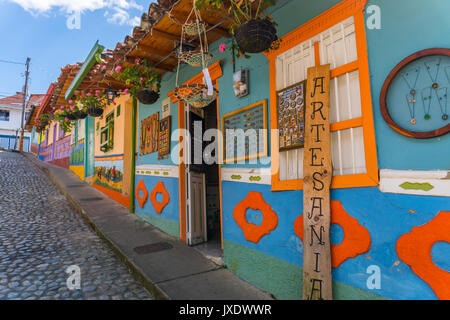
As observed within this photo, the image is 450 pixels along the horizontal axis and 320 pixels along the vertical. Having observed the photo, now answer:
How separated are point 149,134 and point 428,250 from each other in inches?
217

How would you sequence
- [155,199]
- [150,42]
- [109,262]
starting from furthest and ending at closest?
[155,199] → [150,42] → [109,262]

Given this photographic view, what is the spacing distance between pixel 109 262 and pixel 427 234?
4.03 meters

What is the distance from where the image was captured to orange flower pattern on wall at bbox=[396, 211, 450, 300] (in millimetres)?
1727

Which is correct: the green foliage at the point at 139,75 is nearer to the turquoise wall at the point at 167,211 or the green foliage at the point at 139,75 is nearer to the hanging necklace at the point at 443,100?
the turquoise wall at the point at 167,211

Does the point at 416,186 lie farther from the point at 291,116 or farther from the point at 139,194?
the point at 139,194

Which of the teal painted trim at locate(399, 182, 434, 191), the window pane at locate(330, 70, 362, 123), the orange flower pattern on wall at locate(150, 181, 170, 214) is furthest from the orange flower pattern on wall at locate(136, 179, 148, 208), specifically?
the teal painted trim at locate(399, 182, 434, 191)

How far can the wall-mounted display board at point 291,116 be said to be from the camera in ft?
8.82

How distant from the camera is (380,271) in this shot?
2045mm

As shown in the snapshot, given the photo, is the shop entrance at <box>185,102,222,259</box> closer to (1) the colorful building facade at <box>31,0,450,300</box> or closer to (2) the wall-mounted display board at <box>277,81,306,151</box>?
(1) the colorful building facade at <box>31,0,450,300</box>

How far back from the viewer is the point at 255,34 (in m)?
2.44

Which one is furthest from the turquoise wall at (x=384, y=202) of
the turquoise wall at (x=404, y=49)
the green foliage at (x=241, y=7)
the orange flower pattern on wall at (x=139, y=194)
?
the orange flower pattern on wall at (x=139, y=194)
